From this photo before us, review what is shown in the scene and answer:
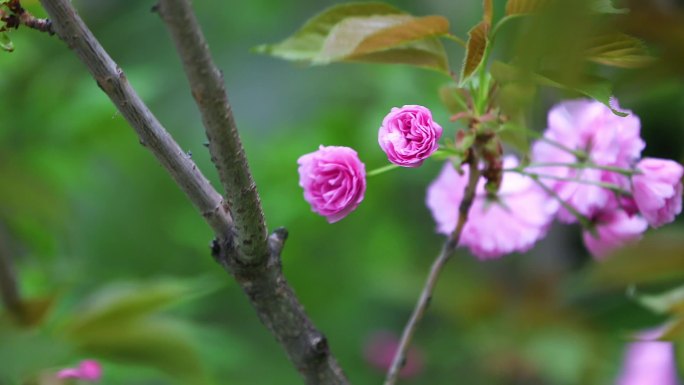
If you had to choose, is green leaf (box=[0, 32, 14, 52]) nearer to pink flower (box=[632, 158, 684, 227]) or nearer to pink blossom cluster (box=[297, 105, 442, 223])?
pink blossom cluster (box=[297, 105, 442, 223])

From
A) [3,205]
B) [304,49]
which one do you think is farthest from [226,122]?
[3,205]

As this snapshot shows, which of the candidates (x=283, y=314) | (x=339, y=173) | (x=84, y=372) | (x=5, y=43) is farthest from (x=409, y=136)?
(x=84, y=372)

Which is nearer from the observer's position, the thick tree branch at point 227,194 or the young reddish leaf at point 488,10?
the thick tree branch at point 227,194

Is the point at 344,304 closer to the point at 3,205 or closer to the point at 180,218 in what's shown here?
the point at 180,218

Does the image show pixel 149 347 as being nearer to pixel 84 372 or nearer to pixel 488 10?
pixel 84 372

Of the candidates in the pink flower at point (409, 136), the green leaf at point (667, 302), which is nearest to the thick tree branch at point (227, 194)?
the pink flower at point (409, 136)

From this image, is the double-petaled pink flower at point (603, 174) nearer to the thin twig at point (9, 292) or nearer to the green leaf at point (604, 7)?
the green leaf at point (604, 7)
